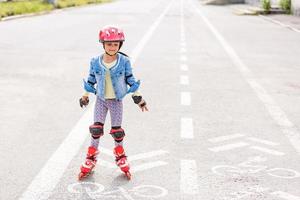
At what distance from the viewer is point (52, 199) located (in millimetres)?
4566

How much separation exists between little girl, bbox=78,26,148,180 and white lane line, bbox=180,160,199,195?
1.61 feet

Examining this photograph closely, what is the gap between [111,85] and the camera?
16.6ft

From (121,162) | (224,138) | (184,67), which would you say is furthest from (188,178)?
(184,67)

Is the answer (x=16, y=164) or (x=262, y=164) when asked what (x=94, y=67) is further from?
(x=262, y=164)

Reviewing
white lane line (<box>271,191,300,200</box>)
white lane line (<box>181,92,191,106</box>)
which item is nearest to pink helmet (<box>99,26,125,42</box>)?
white lane line (<box>271,191,300,200</box>)

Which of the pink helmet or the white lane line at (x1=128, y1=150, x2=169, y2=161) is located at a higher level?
the pink helmet

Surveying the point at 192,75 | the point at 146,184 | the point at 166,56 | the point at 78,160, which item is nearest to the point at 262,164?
the point at 146,184

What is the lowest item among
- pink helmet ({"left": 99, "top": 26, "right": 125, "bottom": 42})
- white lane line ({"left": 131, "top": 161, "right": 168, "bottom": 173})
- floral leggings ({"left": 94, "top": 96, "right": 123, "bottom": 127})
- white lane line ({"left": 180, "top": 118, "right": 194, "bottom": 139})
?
white lane line ({"left": 180, "top": 118, "right": 194, "bottom": 139})

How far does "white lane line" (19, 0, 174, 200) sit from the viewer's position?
474cm

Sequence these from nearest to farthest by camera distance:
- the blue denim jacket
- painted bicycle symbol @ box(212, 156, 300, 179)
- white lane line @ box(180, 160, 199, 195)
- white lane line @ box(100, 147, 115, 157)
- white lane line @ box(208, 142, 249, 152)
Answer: white lane line @ box(180, 160, 199, 195) → the blue denim jacket → painted bicycle symbol @ box(212, 156, 300, 179) → white lane line @ box(100, 147, 115, 157) → white lane line @ box(208, 142, 249, 152)

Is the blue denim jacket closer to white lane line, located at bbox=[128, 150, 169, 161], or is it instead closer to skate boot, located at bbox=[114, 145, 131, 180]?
skate boot, located at bbox=[114, 145, 131, 180]

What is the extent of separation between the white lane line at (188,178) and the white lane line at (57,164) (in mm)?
1077

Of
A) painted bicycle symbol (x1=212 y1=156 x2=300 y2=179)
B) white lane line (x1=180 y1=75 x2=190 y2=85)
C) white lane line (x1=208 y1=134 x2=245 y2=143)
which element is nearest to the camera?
painted bicycle symbol (x1=212 y1=156 x2=300 y2=179)

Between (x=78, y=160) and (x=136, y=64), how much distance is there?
7.58 m
